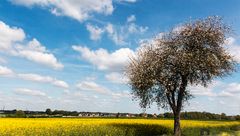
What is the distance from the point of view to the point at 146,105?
4309 cm

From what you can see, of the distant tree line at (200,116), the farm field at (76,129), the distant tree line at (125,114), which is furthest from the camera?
the distant tree line at (200,116)

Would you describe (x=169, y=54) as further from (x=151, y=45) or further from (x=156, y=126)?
(x=156, y=126)

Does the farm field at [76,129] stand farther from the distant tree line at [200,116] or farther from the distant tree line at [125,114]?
the distant tree line at [200,116]

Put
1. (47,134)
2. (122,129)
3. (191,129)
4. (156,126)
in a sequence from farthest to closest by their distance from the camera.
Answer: (191,129) → (156,126) → (122,129) → (47,134)

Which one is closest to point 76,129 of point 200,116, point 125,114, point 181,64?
point 181,64

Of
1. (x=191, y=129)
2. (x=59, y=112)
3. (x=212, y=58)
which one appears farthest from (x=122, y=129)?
(x=59, y=112)

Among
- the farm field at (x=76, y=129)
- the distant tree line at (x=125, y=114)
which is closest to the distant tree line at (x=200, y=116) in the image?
the distant tree line at (x=125, y=114)

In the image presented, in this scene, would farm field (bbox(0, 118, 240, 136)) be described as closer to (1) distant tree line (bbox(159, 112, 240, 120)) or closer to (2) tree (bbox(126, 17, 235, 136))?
(2) tree (bbox(126, 17, 235, 136))

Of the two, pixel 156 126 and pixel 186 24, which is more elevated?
pixel 186 24

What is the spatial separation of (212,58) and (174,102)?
630cm

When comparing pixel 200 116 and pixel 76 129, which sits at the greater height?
pixel 200 116

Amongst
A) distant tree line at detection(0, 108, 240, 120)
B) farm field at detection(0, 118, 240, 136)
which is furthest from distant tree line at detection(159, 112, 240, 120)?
farm field at detection(0, 118, 240, 136)

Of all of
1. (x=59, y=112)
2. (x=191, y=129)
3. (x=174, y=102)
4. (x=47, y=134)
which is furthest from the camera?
(x=59, y=112)

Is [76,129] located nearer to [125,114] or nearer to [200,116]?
[125,114]
